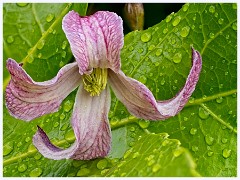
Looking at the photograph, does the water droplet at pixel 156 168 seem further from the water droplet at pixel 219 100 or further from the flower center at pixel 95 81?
the water droplet at pixel 219 100

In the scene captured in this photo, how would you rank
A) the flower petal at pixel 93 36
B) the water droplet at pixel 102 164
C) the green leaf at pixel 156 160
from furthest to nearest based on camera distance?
the water droplet at pixel 102 164 < the flower petal at pixel 93 36 < the green leaf at pixel 156 160

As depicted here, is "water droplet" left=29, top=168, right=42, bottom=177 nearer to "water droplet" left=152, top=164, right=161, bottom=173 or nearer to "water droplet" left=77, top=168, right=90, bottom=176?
"water droplet" left=77, top=168, right=90, bottom=176

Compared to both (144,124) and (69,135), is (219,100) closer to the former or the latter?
(144,124)

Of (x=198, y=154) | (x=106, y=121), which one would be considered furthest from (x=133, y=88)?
(x=198, y=154)

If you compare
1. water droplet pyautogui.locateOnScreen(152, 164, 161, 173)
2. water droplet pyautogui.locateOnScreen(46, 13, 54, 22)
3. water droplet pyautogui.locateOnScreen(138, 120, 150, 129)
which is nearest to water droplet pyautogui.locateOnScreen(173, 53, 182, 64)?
water droplet pyautogui.locateOnScreen(138, 120, 150, 129)

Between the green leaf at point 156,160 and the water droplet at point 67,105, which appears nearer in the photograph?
the green leaf at point 156,160

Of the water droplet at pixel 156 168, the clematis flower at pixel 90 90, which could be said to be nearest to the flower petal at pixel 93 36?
the clematis flower at pixel 90 90

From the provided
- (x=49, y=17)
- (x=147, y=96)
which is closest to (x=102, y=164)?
(x=147, y=96)

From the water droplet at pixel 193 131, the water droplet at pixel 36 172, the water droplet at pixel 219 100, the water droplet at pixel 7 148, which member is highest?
the water droplet at pixel 219 100
